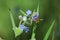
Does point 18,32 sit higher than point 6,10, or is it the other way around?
point 6,10

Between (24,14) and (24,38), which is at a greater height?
(24,14)

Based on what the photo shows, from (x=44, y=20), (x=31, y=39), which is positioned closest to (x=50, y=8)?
(x=44, y=20)

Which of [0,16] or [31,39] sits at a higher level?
[0,16]

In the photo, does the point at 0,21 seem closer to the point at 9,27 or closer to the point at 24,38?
the point at 9,27

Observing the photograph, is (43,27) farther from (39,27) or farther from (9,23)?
(9,23)

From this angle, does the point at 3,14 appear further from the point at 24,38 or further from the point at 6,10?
the point at 24,38

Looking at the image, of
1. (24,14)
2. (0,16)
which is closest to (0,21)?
(0,16)

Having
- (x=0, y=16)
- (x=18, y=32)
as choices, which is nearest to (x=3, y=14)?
(x=0, y=16)
